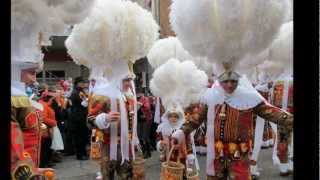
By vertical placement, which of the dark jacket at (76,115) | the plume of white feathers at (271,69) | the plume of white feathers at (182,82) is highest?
the plume of white feathers at (271,69)

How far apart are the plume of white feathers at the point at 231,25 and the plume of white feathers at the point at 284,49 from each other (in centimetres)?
271

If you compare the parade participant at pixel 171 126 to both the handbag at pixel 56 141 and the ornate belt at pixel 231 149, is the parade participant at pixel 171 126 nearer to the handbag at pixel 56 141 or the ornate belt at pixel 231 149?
the ornate belt at pixel 231 149

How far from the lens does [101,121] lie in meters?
5.18

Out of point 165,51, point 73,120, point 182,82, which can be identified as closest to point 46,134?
point 73,120

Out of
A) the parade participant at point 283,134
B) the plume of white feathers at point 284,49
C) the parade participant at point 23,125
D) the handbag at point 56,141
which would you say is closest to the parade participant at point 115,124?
the parade participant at point 23,125

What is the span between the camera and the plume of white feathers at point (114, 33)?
5.42 metres

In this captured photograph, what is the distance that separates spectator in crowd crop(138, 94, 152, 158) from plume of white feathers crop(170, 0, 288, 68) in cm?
656

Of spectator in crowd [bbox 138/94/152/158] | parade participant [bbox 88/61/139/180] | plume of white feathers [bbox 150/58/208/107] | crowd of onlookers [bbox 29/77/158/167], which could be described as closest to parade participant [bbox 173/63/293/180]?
parade participant [bbox 88/61/139/180]

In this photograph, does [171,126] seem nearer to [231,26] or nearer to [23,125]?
[231,26]

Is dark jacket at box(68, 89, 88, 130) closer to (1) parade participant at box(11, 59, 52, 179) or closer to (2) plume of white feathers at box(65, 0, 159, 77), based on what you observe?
(2) plume of white feathers at box(65, 0, 159, 77)

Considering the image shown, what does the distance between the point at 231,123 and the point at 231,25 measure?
0.80m

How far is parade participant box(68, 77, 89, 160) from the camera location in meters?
10.0

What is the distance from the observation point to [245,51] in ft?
13.7

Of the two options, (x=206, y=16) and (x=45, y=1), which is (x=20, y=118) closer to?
(x=45, y=1)
